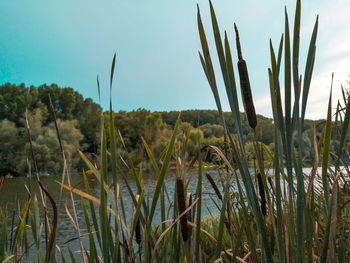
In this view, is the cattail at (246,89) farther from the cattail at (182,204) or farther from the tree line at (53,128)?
the tree line at (53,128)

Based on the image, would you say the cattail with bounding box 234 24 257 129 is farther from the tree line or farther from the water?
the tree line

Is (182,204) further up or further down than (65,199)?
further up

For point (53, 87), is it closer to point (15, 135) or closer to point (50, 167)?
point (15, 135)

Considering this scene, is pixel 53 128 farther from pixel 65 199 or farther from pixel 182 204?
pixel 182 204

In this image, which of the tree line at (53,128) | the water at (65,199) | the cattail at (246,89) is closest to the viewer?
the cattail at (246,89)

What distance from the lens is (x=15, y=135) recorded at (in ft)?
105

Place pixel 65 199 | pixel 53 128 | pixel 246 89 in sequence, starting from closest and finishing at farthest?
1. pixel 246 89
2. pixel 65 199
3. pixel 53 128

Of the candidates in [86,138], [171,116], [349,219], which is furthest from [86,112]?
[349,219]

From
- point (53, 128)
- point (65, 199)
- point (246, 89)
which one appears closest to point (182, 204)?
point (246, 89)

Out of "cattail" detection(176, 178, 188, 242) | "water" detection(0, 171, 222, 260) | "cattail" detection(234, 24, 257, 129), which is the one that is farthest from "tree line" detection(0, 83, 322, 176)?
"cattail" detection(234, 24, 257, 129)

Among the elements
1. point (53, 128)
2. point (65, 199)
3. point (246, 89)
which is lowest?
point (65, 199)

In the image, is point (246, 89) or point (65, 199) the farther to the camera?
point (65, 199)

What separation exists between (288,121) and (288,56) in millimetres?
91

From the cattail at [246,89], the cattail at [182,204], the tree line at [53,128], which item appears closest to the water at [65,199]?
the cattail at [182,204]
